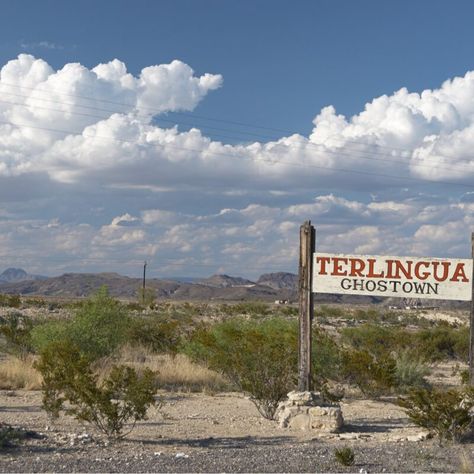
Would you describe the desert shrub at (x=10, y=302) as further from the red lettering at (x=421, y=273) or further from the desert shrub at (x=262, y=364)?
the red lettering at (x=421, y=273)

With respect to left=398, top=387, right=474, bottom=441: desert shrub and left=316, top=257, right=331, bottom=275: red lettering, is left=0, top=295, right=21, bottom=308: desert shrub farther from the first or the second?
left=398, top=387, right=474, bottom=441: desert shrub

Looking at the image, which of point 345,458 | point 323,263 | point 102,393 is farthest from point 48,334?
point 345,458

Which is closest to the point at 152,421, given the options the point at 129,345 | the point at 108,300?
the point at 108,300

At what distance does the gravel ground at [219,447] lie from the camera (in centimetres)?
1130

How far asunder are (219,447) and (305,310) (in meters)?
3.96

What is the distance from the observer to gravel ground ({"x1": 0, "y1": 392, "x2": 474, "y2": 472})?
1130cm

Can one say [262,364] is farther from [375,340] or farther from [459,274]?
[375,340]

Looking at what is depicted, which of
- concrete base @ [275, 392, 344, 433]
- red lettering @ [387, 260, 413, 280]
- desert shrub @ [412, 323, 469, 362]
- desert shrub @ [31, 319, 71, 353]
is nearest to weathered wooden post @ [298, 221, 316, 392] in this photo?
concrete base @ [275, 392, 344, 433]

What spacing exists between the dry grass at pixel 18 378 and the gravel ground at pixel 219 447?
8.82 feet

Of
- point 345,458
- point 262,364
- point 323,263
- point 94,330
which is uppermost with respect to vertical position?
point 323,263

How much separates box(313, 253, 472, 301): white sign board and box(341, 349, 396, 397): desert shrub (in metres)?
5.37

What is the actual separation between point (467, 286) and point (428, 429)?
325 centimetres

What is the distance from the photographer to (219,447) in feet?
43.7

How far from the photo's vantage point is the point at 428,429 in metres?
13.9
